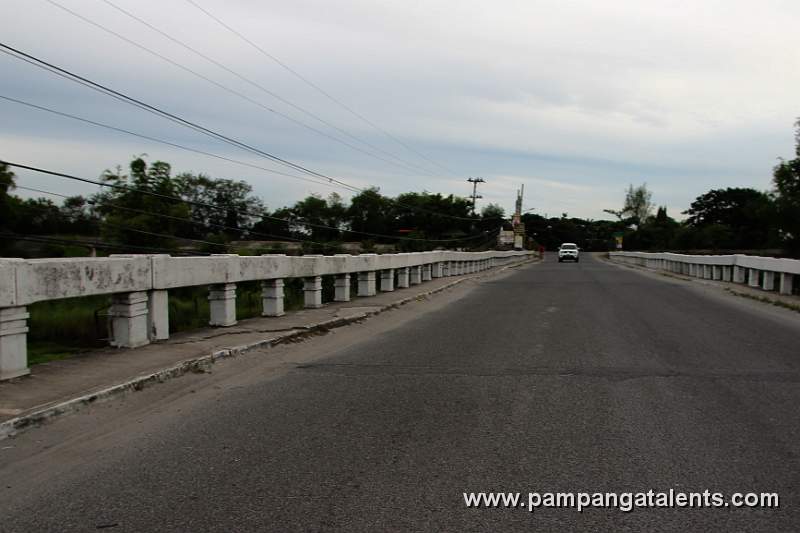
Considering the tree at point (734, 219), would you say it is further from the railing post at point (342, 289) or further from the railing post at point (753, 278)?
the railing post at point (342, 289)

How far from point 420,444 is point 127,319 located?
4.72 metres

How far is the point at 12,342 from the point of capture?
629cm

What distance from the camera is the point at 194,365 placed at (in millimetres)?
7496

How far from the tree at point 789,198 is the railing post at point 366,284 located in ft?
238

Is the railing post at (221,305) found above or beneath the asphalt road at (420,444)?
above

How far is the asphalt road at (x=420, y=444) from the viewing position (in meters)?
3.73

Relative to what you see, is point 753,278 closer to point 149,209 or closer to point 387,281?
point 387,281

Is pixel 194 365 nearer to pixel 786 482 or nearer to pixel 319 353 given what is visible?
pixel 319 353

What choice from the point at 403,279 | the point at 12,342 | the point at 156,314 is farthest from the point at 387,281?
the point at 12,342

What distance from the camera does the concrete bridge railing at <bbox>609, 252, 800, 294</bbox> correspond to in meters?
18.7

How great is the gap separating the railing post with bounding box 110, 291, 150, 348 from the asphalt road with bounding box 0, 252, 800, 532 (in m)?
1.36

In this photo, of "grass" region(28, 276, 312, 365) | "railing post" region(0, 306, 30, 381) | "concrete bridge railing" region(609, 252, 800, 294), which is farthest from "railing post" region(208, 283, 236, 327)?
"concrete bridge railing" region(609, 252, 800, 294)

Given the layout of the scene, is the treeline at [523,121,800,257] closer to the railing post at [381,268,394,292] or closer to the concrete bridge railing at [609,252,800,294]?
the concrete bridge railing at [609,252,800,294]

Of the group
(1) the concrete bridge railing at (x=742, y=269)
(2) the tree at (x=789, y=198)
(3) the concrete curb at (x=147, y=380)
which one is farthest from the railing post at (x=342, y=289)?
(2) the tree at (x=789, y=198)
